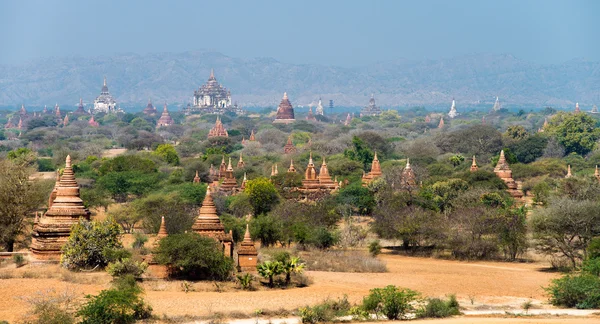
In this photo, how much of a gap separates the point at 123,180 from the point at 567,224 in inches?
1188

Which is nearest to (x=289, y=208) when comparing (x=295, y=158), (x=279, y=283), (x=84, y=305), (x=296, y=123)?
(x=279, y=283)

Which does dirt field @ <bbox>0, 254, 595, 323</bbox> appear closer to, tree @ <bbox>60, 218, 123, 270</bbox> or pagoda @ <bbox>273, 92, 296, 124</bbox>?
tree @ <bbox>60, 218, 123, 270</bbox>

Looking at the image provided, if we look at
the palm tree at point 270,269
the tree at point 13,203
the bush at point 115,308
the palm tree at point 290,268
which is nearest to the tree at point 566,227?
the palm tree at point 290,268

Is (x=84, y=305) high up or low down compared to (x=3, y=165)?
down

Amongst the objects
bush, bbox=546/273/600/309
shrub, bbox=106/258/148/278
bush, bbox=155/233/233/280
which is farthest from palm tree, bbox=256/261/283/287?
bush, bbox=546/273/600/309

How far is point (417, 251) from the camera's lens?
4369 centimetres

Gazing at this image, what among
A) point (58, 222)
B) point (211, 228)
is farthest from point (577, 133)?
point (58, 222)

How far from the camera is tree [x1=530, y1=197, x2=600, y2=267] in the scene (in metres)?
39.2

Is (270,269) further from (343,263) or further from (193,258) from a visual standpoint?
(343,263)

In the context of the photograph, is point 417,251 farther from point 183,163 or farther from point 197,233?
point 183,163

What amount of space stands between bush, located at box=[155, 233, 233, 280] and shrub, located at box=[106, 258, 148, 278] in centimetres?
60

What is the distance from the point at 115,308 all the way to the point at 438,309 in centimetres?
814

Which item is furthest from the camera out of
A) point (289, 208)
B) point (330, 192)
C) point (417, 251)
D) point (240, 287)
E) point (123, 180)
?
point (123, 180)

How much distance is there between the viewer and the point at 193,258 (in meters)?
33.0
